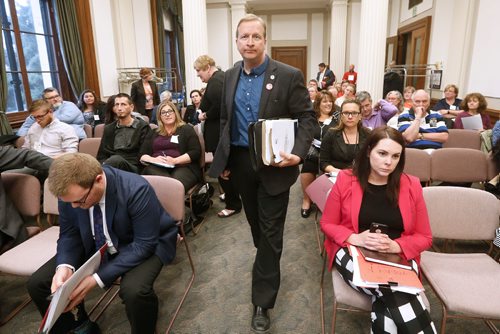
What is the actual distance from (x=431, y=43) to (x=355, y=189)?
7.33 m

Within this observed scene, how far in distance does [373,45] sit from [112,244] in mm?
5173

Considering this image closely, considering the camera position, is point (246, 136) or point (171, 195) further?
point (171, 195)

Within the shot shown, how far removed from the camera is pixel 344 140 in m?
2.96

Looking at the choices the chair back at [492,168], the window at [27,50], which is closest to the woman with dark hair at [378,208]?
the chair back at [492,168]

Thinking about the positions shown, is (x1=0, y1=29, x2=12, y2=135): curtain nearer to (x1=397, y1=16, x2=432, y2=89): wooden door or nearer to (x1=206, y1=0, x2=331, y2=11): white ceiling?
(x1=397, y1=16, x2=432, y2=89): wooden door

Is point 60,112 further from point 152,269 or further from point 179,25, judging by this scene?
point 179,25

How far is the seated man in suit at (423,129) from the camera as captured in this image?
3.29 m

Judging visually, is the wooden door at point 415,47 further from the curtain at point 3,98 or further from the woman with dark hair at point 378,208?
the curtain at point 3,98

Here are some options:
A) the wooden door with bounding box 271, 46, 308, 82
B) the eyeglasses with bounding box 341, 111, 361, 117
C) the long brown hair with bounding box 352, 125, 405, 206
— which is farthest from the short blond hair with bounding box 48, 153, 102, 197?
the wooden door with bounding box 271, 46, 308, 82

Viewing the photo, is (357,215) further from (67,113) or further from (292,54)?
(292,54)

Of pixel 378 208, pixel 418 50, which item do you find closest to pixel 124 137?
pixel 378 208

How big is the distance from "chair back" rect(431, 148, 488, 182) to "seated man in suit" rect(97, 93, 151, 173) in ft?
9.10

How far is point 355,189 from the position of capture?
1.73m

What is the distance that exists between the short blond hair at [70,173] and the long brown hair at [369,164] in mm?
1298
